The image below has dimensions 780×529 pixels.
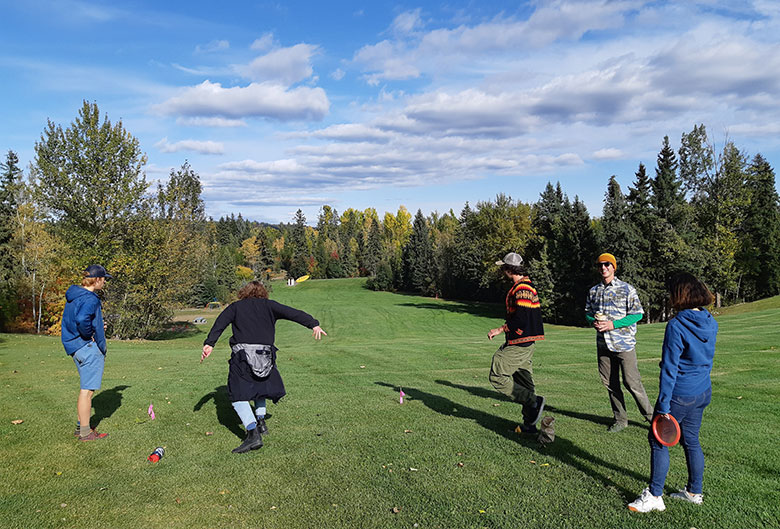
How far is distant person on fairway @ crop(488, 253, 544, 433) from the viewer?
712 centimetres

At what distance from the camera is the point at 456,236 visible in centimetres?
8125

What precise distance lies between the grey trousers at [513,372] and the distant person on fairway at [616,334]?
3.70ft

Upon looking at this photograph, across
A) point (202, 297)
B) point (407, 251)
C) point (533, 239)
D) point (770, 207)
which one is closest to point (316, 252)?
point (407, 251)

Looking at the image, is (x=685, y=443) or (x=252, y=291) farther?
(x=252, y=291)

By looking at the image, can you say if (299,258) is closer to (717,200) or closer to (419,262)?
(419,262)

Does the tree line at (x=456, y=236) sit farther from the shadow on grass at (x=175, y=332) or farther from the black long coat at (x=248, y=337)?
the black long coat at (x=248, y=337)

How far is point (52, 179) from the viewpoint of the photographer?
27.1 meters

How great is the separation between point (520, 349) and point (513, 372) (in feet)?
1.12

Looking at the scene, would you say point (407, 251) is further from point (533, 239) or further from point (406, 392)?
point (406, 392)

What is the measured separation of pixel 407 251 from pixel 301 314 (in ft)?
305

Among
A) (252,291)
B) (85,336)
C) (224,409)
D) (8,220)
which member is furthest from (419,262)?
(85,336)

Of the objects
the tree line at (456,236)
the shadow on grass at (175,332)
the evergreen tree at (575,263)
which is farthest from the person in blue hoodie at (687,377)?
the evergreen tree at (575,263)

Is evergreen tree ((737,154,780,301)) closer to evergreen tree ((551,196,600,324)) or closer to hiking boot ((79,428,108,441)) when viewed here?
evergreen tree ((551,196,600,324))

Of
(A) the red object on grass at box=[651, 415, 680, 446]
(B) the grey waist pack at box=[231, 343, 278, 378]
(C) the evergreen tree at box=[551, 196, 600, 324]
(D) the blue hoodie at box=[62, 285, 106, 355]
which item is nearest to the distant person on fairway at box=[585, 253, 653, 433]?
(A) the red object on grass at box=[651, 415, 680, 446]
